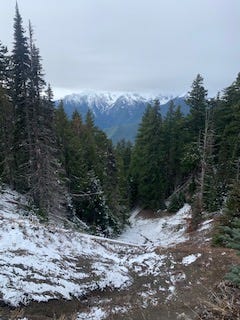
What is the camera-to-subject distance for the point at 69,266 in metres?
12.6

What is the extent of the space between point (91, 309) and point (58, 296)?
1.07m

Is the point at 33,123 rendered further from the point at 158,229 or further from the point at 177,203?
the point at 177,203

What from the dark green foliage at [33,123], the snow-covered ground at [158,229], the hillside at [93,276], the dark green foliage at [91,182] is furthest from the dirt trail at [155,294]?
the snow-covered ground at [158,229]

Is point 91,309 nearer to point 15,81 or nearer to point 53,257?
point 53,257

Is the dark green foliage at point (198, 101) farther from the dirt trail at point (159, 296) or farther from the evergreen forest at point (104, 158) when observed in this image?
the dirt trail at point (159, 296)

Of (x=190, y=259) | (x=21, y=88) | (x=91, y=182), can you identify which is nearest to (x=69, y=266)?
(x=190, y=259)

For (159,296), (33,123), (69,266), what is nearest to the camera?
(159,296)

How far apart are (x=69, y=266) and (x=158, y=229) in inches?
1174

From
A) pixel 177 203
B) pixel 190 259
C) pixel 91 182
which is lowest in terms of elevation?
pixel 177 203

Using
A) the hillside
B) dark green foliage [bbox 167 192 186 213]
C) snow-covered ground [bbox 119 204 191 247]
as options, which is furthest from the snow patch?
dark green foliage [bbox 167 192 186 213]

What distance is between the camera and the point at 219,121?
4484 centimetres

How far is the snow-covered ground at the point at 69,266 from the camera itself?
10.3 meters

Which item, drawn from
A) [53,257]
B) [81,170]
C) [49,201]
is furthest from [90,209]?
[53,257]

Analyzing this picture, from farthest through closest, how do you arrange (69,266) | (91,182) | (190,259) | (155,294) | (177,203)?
(177,203)
(91,182)
(190,259)
(69,266)
(155,294)
